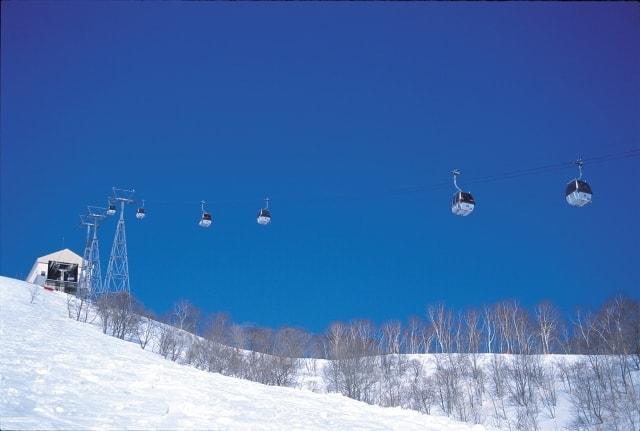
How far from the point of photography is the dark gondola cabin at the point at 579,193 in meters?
15.4

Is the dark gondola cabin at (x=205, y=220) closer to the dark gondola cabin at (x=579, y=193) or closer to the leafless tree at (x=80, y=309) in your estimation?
the dark gondola cabin at (x=579, y=193)

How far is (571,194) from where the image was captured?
15.6 m

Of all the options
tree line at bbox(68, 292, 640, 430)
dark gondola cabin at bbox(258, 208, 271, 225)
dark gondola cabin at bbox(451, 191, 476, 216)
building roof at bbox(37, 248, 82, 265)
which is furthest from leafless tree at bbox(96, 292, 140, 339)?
dark gondola cabin at bbox(451, 191, 476, 216)

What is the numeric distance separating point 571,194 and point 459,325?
7061 centimetres

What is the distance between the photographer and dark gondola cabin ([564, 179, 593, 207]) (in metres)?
15.4

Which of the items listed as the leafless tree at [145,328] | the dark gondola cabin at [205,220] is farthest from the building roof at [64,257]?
the dark gondola cabin at [205,220]

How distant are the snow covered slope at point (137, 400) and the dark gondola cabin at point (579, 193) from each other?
29.3 feet

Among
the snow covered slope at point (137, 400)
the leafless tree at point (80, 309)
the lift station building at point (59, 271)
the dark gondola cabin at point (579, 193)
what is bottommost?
the snow covered slope at point (137, 400)

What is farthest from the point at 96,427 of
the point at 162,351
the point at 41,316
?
the point at 162,351

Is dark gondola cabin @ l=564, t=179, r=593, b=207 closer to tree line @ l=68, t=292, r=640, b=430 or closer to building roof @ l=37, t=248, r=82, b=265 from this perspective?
tree line @ l=68, t=292, r=640, b=430

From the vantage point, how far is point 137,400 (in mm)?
16344

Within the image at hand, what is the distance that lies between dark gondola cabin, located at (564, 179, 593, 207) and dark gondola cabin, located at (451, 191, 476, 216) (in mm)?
2811

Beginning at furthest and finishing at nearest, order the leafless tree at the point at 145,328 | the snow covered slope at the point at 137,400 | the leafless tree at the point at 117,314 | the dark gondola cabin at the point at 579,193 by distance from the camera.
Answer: the leafless tree at the point at 145,328 < the leafless tree at the point at 117,314 < the dark gondola cabin at the point at 579,193 < the snow covered slope at the point at 137,400

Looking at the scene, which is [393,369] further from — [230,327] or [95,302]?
[95,302]
